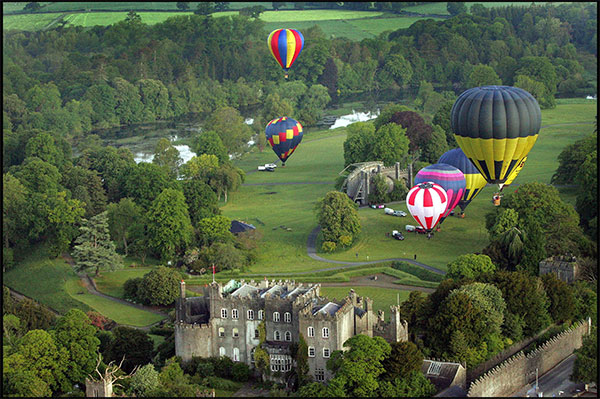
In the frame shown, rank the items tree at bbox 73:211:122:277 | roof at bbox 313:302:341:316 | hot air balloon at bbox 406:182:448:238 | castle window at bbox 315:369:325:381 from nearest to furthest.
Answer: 1. castle window at bbox 315:369:325:381
2. roof at bbox 313:302:341:316
3. tree at bbox 73:211:122:277
4. hot air balloon at bbox 406:182:448:238

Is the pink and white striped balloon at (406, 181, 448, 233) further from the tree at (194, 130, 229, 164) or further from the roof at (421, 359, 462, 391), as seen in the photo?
the tree at (194, 130, 229, 164)

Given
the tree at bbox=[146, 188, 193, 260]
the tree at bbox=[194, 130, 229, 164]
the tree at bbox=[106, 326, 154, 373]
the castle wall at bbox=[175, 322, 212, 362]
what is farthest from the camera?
the tree at bbox=[194, 130, 229, 164]

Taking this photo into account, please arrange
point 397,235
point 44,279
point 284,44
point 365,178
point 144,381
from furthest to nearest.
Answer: point 284,44 < point 365,178 < point 397,235 < point 44,279 < point 144,381

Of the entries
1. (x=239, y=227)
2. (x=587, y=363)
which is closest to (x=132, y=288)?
(x=239, y=227)

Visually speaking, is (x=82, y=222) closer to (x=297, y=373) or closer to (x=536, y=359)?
(x=297, y=373)

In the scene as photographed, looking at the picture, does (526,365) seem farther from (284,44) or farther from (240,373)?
(284,44)

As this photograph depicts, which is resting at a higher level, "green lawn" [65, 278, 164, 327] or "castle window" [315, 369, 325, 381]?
"castle window" [315, 369, 325, 381]

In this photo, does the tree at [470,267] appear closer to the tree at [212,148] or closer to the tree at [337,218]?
the tree at [337,218]

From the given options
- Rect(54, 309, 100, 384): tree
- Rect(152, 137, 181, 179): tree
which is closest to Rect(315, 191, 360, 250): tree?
Rect(54, 309, 100, 384): tree
